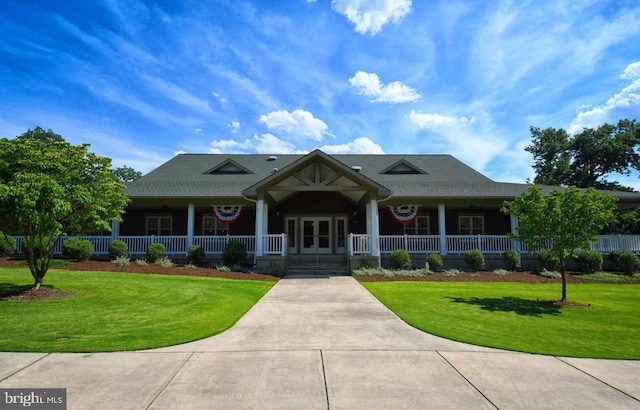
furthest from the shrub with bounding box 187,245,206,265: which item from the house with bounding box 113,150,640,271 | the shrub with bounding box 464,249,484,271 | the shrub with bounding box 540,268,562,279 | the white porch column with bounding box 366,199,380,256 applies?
the shrub with bounding box 540,268,562,279

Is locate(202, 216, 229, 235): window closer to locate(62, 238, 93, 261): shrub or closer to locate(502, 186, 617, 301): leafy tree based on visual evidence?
locate(62, 238, 93, 261): shrub

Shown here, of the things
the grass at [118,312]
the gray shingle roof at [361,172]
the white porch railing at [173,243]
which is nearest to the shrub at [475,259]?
the gray shingle roof at [361,172]

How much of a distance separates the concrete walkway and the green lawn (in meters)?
0.65

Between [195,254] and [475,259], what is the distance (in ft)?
43.8

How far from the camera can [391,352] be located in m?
5.47

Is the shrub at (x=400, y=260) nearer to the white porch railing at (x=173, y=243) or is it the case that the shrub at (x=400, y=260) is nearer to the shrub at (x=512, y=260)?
the shrub at (x=512, y=260)

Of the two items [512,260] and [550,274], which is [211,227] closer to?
[512,260]

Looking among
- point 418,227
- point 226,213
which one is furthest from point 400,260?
point 226,213

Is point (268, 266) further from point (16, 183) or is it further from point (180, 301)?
point (16, 183)

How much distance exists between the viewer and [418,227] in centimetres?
2158

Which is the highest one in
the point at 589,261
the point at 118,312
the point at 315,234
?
the point at 315,234

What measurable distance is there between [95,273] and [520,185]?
21589 mm

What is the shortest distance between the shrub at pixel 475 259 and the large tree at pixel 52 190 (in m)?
14.9

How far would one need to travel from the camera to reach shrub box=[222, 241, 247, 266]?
17141mm
